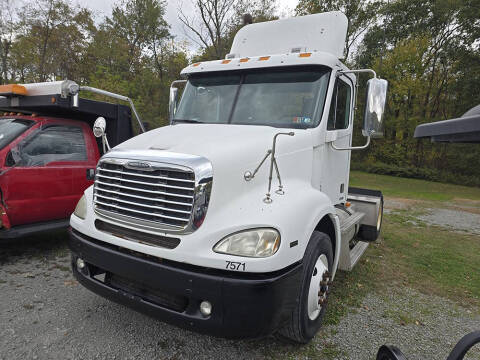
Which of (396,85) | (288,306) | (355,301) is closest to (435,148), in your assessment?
(396,85)

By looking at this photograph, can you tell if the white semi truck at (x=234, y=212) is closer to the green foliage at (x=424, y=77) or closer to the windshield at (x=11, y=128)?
the windshield at (x=11, y=128)

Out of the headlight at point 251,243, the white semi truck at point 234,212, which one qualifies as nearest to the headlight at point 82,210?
the white semi truck at point 234,212

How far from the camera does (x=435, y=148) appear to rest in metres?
26.7

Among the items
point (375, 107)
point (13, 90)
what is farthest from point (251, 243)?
point (13, 90)

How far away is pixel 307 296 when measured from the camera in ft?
8.62

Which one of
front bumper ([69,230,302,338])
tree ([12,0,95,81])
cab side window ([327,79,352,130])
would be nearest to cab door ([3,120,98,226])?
front bumper ([69,230,302,338])

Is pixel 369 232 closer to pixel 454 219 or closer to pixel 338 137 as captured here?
pixel 338 137

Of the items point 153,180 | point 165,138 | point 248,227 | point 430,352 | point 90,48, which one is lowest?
point 430,352

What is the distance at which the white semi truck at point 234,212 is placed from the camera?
215 cm

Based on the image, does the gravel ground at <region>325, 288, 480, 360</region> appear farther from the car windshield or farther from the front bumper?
the car windshield

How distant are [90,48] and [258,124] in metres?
26.3

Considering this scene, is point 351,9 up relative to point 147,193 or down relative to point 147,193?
up

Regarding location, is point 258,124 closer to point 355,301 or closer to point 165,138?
point 165,138

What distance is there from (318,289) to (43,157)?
4317 millimetres
